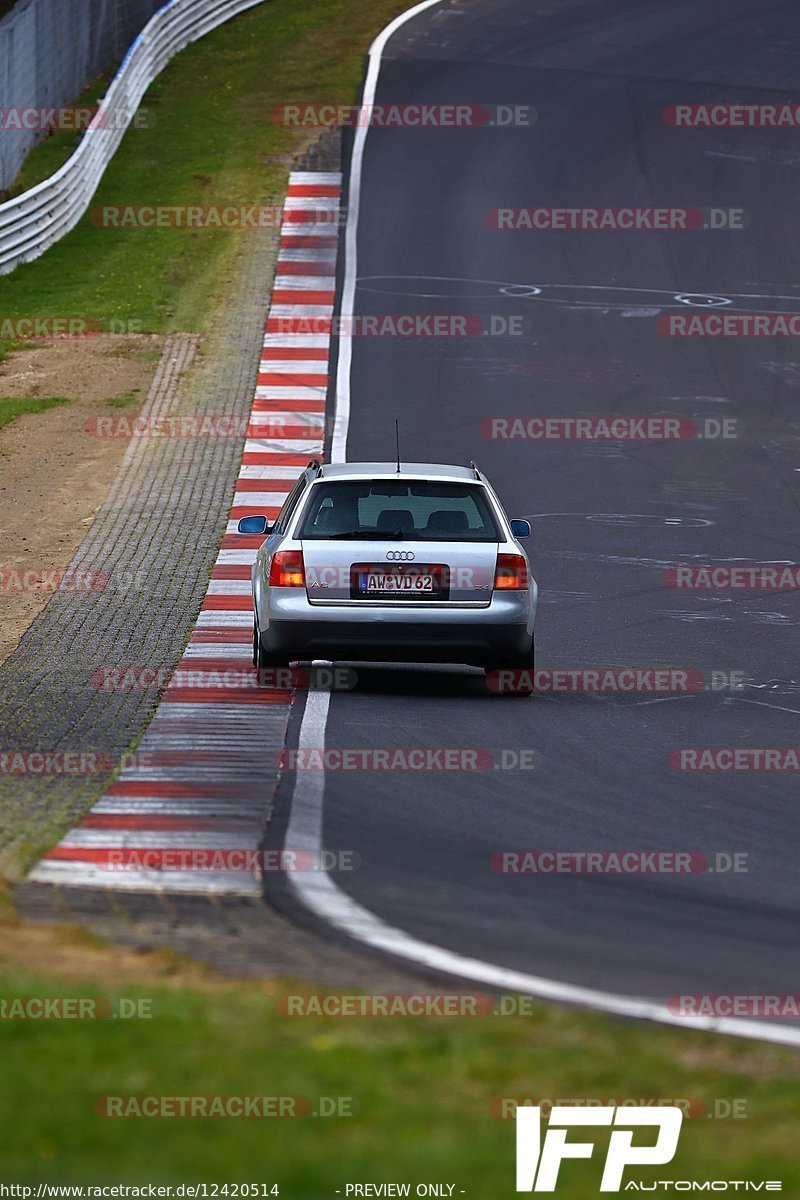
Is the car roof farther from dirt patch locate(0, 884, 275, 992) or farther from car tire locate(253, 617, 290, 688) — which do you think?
dirt patch locate(0, 884, 275, 992)

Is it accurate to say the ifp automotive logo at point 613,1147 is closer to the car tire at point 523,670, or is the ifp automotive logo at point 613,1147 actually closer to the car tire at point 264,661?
the car tire at point 523,670

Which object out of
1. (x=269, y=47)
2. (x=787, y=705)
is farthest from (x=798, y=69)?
(x=787, y=705)

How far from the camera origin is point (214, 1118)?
5488 millimetres

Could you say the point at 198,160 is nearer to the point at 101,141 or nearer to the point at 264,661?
the point at 101,141

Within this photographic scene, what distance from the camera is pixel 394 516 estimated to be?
1273 centimetres

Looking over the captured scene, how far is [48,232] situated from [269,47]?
12734 millimetres

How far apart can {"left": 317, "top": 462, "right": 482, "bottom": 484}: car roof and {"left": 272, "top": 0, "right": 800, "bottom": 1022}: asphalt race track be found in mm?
1487

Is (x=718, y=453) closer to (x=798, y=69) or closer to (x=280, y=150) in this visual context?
(x=280, y=150)

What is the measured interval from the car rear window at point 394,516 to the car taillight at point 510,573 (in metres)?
0.23

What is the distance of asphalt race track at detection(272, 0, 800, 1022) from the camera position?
27.4 ft

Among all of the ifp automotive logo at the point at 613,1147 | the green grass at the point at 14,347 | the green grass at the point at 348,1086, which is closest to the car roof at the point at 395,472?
the green grass at the point at 348,1086

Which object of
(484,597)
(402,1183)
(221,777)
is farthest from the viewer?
(484,597)

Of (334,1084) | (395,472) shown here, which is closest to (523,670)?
(395,472)

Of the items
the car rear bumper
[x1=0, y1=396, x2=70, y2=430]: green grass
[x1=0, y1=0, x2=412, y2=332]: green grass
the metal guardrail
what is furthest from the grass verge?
the metal guardrail
